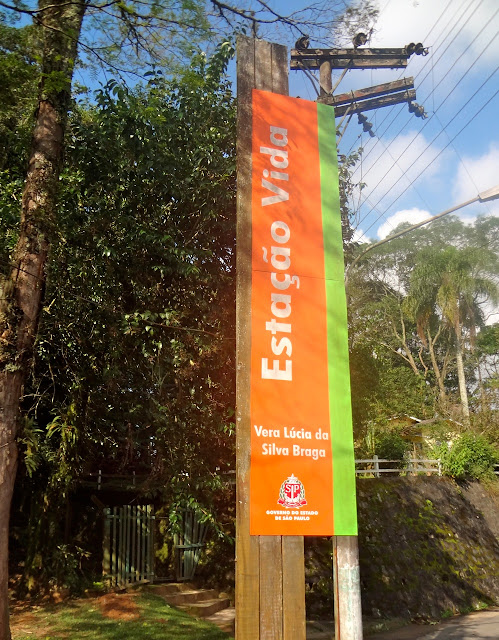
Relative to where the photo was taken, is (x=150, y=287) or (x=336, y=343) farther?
(x=150, y=287)

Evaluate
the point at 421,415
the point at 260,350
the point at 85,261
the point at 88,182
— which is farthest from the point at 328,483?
the point at 421,415

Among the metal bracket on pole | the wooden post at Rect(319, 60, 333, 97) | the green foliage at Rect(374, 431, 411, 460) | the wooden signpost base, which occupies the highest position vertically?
the metal bracket on pole

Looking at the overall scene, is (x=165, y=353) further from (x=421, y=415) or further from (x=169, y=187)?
(x=421, y=415)

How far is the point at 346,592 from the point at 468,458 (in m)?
15.3

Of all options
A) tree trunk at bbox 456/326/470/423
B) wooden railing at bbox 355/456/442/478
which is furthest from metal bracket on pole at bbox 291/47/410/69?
tree trunk at bbox 456/326/470/423

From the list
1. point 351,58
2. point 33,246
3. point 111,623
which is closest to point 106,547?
point 111,623

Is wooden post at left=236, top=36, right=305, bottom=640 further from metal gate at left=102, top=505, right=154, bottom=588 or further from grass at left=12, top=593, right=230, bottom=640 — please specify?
metal gate at left=102, top=505, right=154, bottom=588

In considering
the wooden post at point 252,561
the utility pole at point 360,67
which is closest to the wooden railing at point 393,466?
the utility pole at point 360,67

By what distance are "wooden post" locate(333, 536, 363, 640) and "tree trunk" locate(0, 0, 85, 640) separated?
3.70 metres

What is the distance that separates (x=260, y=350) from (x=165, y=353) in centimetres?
357

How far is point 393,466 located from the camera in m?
21.6

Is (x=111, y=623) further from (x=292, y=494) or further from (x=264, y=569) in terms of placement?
(x=292, y=494)

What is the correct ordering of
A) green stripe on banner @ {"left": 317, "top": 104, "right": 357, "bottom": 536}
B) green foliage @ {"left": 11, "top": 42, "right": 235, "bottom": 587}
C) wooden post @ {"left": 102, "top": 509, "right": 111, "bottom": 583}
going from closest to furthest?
green stripe on banner @ {"left": 317, "top": 104, "right": 357, "bottom": 536}
green foliage @ {"left": 11, "top": 42, "right": 235, "bottom": 587}
wooden post @ {"left": 102, "top": 509, "right": 111, "bottom": 583}

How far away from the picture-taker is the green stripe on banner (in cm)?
558
